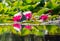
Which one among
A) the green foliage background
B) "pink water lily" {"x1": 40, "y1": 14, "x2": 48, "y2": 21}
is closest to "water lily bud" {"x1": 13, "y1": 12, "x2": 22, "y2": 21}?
the green foliage background

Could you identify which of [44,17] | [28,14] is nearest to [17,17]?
[28,14]

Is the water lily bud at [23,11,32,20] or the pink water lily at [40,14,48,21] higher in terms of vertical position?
the water lily bud at [23,11,32,20]

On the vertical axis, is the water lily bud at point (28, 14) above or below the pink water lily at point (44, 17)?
above

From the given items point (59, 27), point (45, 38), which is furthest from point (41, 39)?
point (59, 27)

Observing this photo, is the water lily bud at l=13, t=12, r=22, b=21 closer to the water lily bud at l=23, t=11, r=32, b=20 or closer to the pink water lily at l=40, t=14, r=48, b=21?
the water lily bud at l=23, t=11, r=32, b=20

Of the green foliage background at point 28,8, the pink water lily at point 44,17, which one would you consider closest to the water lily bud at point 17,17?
the green foliage background at point 28,8

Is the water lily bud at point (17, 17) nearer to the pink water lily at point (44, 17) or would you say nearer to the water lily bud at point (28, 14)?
the water lily bud at point (28, 14)

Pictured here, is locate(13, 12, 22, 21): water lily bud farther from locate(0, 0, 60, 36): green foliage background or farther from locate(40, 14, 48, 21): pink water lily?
locate(40, 14, 48, 21): pink water lily

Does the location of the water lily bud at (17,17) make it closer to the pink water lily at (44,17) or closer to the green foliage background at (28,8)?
the green foliage background at (28,8)

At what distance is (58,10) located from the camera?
195cm

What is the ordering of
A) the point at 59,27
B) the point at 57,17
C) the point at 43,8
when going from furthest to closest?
the point at 43,8
the point at 57,17
the point at 59,27

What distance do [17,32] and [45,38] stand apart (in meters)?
0.24

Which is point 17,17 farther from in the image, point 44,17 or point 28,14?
point 44,17

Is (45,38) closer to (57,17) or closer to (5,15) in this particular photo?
(57,17)
